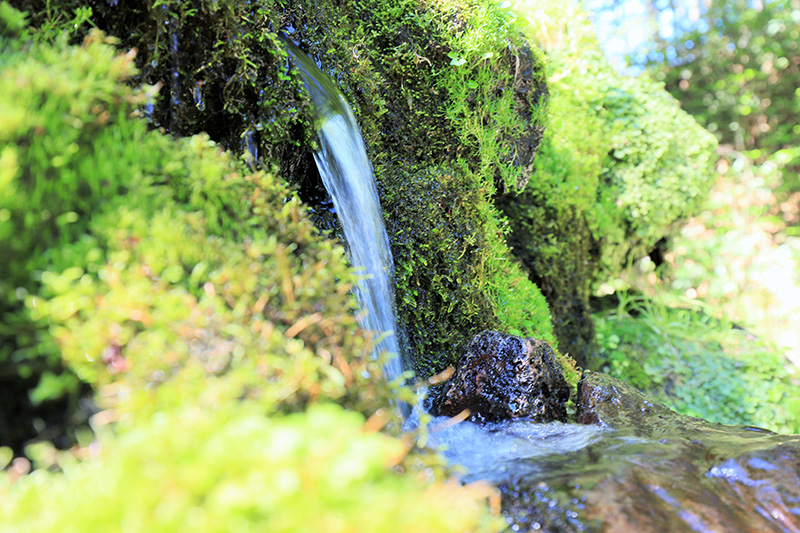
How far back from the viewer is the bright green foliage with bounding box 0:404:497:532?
0.96m

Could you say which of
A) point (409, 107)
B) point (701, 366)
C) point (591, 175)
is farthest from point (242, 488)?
point (701, 366)

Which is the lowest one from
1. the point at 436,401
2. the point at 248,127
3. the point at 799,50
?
the point at 436,401

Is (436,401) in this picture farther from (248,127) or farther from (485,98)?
(485,98)

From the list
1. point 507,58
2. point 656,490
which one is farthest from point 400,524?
point 507,58

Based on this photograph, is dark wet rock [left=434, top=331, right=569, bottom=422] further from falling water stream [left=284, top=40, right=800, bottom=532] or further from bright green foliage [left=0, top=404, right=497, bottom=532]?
bright green foliage [left=0, top=404, right=497, bottom=532]

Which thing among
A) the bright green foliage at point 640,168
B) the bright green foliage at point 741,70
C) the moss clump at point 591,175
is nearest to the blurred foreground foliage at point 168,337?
the moss clump at point 591,175

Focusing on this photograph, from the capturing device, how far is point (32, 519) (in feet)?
3.62

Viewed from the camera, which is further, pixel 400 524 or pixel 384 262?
pixel 384 262

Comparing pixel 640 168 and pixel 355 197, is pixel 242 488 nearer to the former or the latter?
pixel 355 197

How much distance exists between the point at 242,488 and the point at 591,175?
545 centimetres

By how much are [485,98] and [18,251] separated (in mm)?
3436

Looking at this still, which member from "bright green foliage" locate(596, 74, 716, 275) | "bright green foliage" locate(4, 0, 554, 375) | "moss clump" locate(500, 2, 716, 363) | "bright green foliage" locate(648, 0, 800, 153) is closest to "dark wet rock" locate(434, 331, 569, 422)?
"bright green foliage" locate(4, 0, 554, 375)

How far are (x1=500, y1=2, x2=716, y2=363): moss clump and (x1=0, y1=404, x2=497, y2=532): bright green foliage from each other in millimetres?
4240

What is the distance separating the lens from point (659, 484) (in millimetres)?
2027
